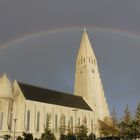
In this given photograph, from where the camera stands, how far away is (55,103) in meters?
86.1

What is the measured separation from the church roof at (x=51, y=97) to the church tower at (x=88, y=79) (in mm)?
6827

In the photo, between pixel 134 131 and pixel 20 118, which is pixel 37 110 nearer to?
pixel 20 118

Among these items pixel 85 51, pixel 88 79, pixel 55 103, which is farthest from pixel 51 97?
pixel 85 51

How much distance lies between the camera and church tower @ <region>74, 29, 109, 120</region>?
108825 millimetres

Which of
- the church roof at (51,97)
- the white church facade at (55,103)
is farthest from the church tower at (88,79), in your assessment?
the church roof at (51,97)

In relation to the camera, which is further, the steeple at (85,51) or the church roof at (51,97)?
the steeple at (85,51)

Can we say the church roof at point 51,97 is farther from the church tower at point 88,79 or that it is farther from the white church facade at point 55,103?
the church tower at point 88,79

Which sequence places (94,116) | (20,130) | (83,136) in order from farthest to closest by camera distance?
1. (94,116)
2. (20,130)
3. (83,136)

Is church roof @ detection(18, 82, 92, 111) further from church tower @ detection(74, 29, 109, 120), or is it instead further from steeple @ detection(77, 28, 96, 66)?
steeple @ detection(77, 28, 96, 66)

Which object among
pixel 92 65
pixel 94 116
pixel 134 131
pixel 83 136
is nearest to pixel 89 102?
pixel 94 116

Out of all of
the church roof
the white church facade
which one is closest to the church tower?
the white church facade

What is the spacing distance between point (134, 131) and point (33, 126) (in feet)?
114

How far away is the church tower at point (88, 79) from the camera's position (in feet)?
357

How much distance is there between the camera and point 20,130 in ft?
241
